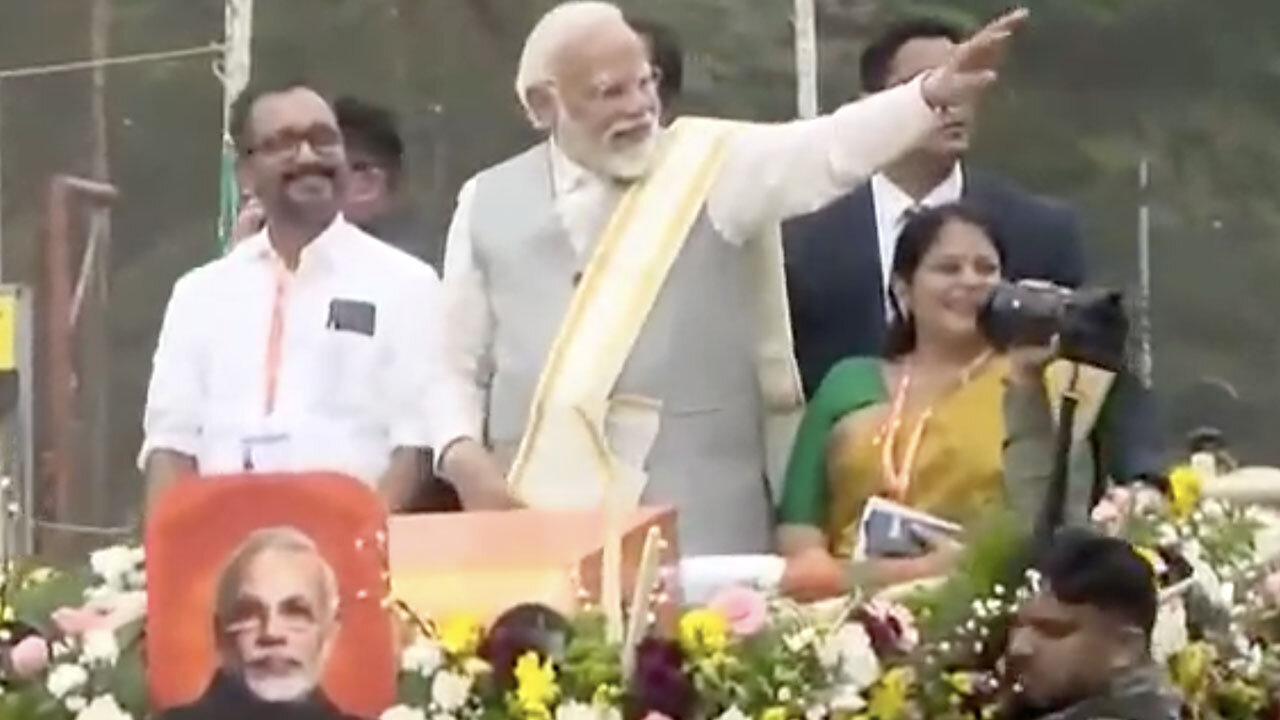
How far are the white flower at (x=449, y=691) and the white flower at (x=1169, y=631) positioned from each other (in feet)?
2.94

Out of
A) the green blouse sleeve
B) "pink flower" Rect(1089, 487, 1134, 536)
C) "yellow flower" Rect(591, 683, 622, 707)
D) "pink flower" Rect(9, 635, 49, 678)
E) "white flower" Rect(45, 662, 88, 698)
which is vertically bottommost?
"yellow flower" Rect(591, 683, 622, 707)

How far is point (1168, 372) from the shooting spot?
8.77 metres

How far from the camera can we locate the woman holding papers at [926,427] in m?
5.20

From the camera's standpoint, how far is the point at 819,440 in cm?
570

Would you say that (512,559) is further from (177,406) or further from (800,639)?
(177,406)

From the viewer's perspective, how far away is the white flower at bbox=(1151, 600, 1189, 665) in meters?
5.00

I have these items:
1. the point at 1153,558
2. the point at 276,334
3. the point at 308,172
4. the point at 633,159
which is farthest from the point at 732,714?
the point at 308,172

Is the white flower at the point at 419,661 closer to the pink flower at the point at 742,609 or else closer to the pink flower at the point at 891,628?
the pink flower at the point at 742,609

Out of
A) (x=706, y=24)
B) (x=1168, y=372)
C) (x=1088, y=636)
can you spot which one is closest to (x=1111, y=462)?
(x=1088, y=636)

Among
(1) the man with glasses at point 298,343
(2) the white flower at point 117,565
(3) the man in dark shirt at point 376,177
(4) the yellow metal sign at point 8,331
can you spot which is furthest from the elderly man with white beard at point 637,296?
(4) the yellow metal sign at point 8,331

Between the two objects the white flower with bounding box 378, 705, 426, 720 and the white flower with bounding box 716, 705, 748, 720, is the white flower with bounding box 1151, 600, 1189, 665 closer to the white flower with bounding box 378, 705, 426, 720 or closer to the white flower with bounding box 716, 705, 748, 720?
the white flower with bounding box 716, 705, 748, 720

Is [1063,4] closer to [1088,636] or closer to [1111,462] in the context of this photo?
[1111,462]

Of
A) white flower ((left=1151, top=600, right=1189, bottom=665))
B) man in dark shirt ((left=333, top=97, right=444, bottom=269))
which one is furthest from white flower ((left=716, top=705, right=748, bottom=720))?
man in dark shirt ((left=333, top=97, right=444, bottom=269))

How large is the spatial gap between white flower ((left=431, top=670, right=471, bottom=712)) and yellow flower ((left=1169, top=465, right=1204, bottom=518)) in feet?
3.75
